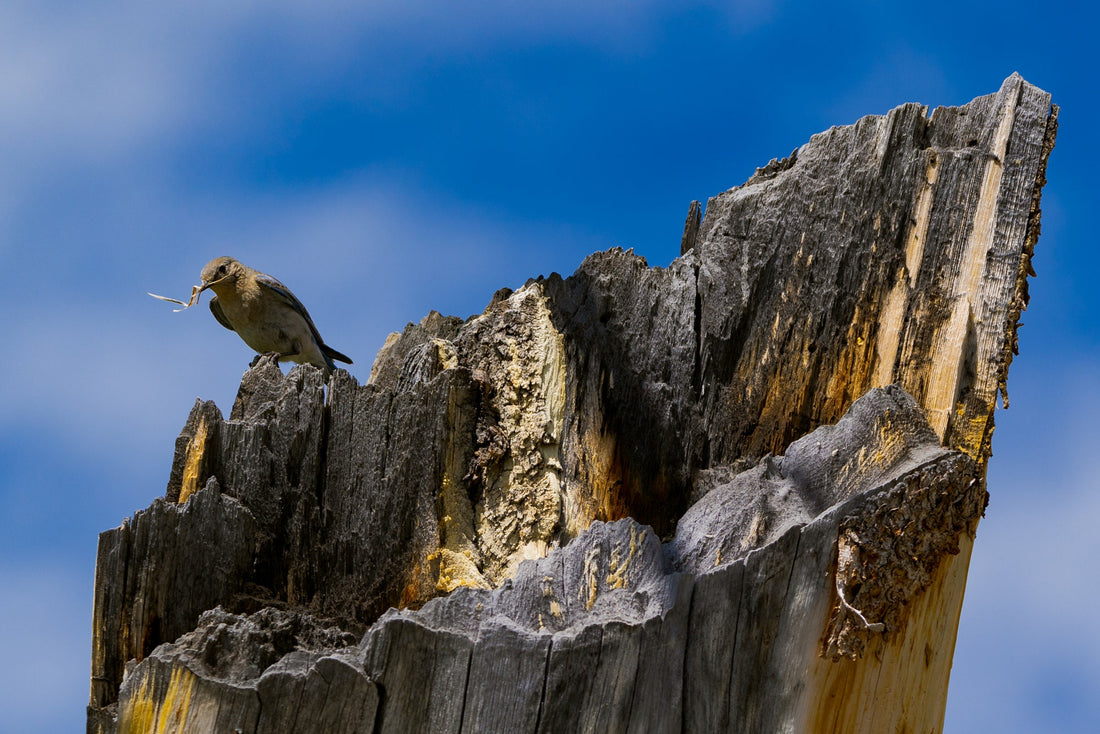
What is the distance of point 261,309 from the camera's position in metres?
6.50

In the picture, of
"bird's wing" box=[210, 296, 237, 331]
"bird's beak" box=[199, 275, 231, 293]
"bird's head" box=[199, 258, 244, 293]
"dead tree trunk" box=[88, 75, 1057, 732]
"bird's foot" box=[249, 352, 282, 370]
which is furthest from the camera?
"bird's wing" box=[210, 296, 237, 331]

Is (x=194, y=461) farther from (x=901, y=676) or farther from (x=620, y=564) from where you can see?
(x=901, y=676)

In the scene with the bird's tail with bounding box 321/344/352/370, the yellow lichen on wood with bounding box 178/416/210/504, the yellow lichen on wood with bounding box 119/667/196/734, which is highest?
the bird's tail with bounding box 321/344/352/370

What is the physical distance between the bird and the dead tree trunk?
2.87 metres

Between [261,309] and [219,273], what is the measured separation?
13.2 inches

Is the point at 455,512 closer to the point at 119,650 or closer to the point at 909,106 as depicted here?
the point at 119,650

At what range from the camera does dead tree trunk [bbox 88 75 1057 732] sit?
246 cm

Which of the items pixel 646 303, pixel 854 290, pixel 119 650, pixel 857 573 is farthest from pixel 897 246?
pixel 119 650

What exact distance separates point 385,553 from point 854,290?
167cm

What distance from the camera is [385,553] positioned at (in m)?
3.17

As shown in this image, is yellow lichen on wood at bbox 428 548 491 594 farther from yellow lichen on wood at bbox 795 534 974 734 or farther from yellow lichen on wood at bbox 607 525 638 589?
yellow lichen on wood at bbox 795 534 974 734

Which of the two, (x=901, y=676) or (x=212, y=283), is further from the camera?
(x=212, y=283)

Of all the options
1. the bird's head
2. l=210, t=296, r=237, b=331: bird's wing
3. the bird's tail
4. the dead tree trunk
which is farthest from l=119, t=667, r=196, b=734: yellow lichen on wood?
l=210, t=296, r=237, b=331: bird's wing

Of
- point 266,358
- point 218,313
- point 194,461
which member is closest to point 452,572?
point 194,461
